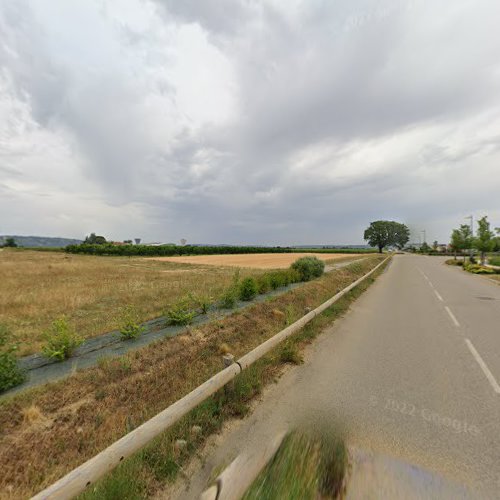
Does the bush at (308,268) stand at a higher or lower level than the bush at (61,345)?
higher

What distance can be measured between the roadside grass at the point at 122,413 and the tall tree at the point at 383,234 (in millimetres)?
112907

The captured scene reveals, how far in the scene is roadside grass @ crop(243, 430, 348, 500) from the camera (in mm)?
2051

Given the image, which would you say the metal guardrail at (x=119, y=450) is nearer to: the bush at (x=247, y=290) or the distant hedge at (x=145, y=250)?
the bush at (x=247, y=290)

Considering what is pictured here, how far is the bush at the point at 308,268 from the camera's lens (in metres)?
15.7

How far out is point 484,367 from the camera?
4.67 metres

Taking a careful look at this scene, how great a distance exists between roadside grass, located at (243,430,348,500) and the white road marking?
3.18 meters

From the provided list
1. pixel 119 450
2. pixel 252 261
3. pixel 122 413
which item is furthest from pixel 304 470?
pixel 252 261

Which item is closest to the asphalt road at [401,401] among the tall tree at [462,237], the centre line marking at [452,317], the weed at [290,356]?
the weed at [290,356]

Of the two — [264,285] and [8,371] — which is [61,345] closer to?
[8,371]

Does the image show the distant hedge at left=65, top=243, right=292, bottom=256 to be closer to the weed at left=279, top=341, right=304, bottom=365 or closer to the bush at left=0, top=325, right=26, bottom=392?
the bush at left=0, top=325, right=26, bottom=392

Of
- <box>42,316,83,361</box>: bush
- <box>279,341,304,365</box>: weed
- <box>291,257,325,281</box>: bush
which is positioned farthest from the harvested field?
<box>42,316,83,361</box>: bush

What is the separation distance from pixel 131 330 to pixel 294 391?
4.16m

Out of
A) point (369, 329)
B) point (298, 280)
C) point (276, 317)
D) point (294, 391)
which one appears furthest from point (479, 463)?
point (298, 280)

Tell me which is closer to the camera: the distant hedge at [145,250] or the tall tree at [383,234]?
the distant hedge at [145,250]
